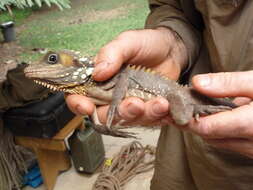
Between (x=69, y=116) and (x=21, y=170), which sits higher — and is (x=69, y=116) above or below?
above

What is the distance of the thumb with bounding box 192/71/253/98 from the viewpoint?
107cm

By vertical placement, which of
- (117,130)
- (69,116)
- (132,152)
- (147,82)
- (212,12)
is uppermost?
(212,12)

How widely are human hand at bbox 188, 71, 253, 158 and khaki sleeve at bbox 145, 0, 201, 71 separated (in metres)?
0.51

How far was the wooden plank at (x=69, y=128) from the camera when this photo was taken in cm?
264

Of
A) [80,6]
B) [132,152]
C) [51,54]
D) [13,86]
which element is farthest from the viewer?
[80,6]

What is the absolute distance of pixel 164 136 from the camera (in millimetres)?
1623

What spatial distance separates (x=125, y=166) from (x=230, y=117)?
75.9 inches

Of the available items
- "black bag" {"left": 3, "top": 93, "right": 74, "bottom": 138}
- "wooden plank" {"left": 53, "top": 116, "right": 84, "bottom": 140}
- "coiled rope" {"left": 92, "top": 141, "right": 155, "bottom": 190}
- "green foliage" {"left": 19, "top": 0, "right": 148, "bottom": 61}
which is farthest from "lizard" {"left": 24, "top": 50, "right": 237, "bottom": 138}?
"green foliage" {"left": 19, "top": 0, "right": 148, "bottom": 61}

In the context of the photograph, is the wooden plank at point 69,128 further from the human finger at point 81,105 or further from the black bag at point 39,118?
the human finger at point 81,105

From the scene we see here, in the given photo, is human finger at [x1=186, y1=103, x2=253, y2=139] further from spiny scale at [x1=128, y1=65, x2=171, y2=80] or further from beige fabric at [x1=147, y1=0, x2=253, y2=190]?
spiny scale at [x1=128, y1=65, x2=171, y2=80]

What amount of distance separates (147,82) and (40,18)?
3242 mm

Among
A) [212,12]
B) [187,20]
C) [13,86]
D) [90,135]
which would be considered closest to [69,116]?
[90,135]

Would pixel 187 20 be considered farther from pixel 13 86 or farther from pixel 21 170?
pixel 21 170

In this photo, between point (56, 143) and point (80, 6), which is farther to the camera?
point (80, 6)
